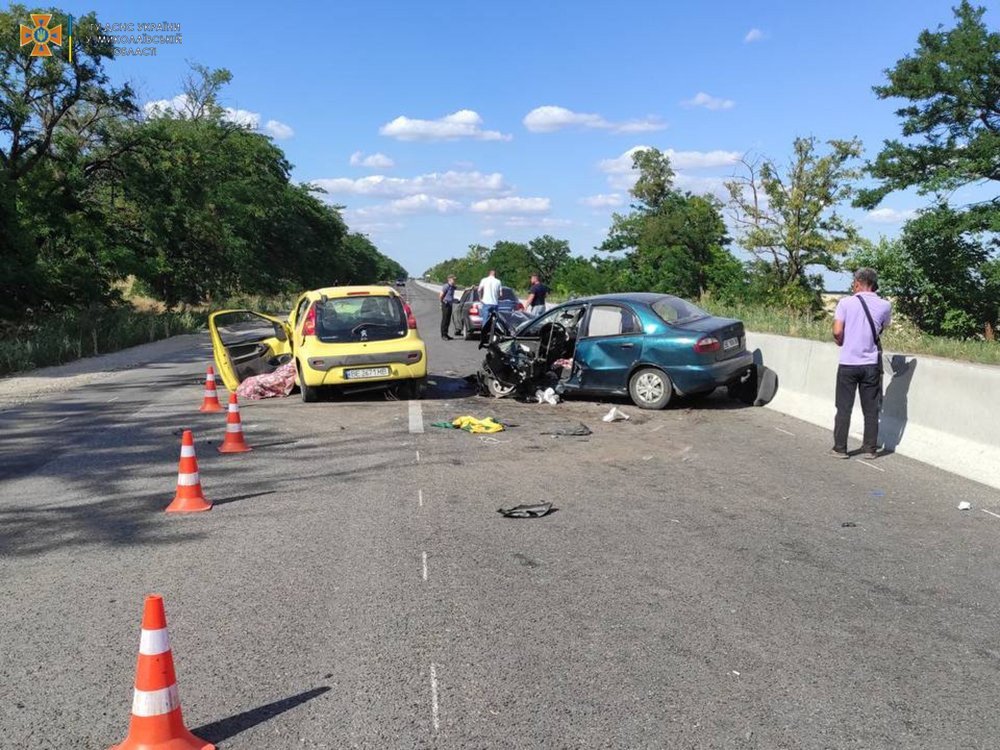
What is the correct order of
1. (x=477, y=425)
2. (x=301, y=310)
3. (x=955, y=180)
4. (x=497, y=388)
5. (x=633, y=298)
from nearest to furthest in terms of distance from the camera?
(x=477, y=425) < (x=633, y=298) < (x=497, y=388) < (x=301, y=310) < (x=955, y=180)

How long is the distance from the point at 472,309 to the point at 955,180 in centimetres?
2196

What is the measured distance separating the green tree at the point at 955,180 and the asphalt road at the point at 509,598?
28.7 meters

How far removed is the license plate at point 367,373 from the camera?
38.4ft

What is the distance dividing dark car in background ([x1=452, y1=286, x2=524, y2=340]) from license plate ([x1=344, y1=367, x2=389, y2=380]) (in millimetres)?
10700

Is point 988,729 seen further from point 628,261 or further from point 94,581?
point 628,261

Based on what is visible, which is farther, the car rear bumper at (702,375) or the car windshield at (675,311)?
the car windshield at (675,311)

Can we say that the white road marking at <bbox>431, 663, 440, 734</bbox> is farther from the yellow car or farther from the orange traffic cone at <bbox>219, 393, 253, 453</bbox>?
the yellow car

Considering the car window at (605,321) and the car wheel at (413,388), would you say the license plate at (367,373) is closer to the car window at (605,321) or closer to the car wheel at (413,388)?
the car wheel at (413,388)

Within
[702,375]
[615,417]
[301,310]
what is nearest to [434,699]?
[615,417]

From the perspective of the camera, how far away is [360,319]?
12219 mm

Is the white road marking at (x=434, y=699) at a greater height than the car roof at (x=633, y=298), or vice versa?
the car roof at (x=633, y=298)

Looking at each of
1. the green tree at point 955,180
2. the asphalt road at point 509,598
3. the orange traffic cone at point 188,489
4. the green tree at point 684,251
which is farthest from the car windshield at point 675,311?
the green tree at point 684,251

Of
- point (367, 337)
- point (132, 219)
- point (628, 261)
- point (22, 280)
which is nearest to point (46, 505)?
point (367, 337)

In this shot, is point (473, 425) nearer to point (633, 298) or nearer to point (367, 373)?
point (367, 373)
